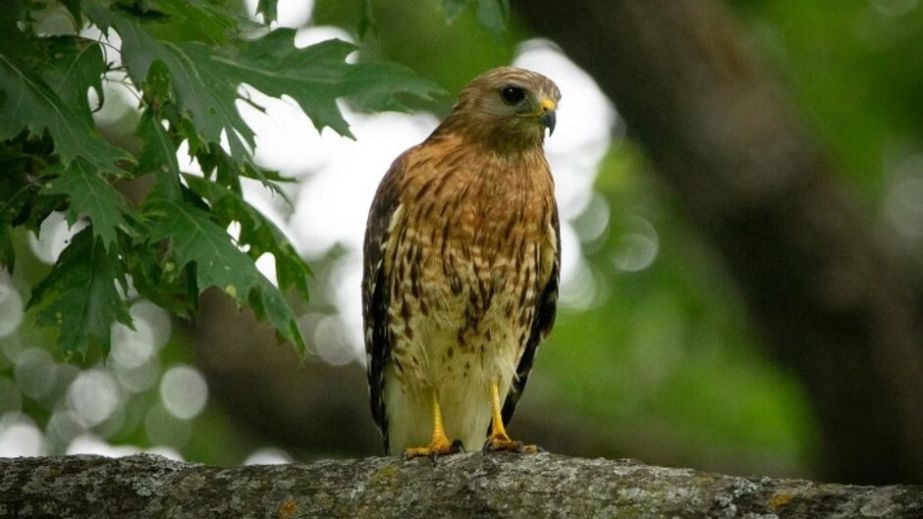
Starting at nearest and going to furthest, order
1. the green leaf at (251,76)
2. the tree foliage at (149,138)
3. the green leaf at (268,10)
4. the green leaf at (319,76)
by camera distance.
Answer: the tree foliage at (149,138) < the green leaf at (251,76) < the green leaf at (319,76) < the green leaf at (268,10)

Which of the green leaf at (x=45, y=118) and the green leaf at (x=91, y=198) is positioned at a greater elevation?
the green leaf at (x=45, y=118)

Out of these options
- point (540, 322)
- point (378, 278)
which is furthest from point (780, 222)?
point (378, 278)

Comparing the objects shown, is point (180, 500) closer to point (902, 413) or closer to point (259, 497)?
point (259, 497)

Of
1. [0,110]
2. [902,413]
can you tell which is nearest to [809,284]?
[902,413]

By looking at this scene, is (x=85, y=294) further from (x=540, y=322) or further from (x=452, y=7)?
(x=540, y=322)

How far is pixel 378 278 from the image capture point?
6.73 meters

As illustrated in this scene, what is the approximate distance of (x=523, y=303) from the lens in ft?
21.9

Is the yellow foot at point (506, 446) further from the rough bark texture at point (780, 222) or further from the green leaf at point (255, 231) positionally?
the rough bark texture at point (780, 222)

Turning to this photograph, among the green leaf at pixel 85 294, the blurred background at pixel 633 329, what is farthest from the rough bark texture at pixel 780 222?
the green leaf at pixel 85 294

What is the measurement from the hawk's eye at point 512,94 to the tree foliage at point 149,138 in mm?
2046

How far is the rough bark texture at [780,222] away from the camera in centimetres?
802

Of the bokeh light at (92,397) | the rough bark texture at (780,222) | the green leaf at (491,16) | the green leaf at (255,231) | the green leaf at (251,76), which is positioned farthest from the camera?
the bokeh light at (92,397)

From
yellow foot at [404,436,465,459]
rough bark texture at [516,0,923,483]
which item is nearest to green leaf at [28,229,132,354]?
yellow foot at [404,436,465,459]

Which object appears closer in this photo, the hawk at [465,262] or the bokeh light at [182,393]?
the hawk at [465,262]
